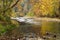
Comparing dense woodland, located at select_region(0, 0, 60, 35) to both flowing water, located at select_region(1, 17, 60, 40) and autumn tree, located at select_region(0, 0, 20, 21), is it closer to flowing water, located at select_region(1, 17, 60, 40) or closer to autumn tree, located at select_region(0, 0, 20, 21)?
autumn tree, located at select_region(0, 0, 20, 21)

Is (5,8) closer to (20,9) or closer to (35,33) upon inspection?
(35,33)

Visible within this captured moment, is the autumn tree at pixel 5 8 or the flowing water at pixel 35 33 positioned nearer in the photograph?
the flowing water at pixel 35 33

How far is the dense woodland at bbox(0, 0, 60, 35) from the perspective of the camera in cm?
2628

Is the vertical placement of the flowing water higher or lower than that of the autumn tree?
lower

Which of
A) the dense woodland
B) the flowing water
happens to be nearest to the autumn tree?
the dense woodland

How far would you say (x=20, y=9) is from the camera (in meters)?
71.5

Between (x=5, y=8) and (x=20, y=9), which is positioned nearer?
(x=5, y=8)

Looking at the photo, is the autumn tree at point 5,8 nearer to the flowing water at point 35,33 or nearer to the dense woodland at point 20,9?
the dense woodland at point 20,9

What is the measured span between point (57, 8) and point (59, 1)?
9.99 ft

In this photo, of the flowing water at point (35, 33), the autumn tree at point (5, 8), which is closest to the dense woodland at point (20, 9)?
the autumn tree at point (5, 8)

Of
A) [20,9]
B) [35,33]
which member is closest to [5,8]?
[35,33]

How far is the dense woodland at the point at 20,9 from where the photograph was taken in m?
26.3

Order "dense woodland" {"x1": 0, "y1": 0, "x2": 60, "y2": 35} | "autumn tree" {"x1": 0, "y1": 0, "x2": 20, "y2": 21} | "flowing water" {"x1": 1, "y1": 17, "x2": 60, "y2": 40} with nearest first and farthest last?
"flowing water" {"x1": 1, "y1": 17, "x2": 60, "y2": 40} → "dense woodland" {"x1": 0, "y1": 0, "x2": 60, "y2": 35} → "autumn tree" {"x1": 0, "y1": 0, "x2": 20, "y2": 21}

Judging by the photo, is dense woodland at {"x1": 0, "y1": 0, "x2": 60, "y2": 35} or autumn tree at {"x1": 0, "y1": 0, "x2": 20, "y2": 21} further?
autumn tree at {"x1": 0, "y1": 0, "x2": 20, "y2": 21}
